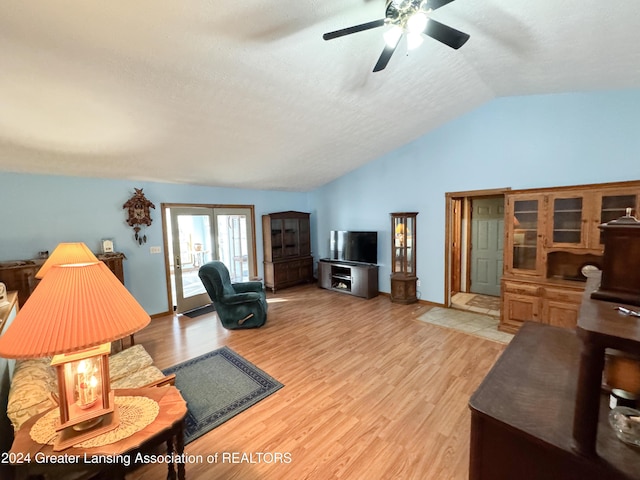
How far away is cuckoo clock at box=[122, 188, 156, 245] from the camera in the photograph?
424cm

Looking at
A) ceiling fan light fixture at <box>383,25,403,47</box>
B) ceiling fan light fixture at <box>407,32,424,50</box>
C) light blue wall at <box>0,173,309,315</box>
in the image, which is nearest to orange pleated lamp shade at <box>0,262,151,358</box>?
ceiling fan light fixture at <box>383,25,403,47</box>

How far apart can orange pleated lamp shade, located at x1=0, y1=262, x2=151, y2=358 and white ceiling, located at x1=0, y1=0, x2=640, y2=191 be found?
1.64m

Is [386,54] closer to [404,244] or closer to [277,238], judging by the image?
[404,244]

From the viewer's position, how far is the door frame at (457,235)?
4470 millimetres

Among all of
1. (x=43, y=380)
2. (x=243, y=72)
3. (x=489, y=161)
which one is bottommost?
(x=43, y=380)

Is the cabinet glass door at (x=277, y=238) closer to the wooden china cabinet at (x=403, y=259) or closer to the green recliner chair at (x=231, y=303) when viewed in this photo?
the green recliner chair at (x=231, y=303)

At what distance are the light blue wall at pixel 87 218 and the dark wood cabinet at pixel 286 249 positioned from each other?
1351 mm

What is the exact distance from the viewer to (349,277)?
222 inches

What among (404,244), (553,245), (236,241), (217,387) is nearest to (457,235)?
(404,244)

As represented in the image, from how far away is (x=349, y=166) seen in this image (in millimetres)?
5523

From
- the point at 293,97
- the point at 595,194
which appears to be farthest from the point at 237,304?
the point at 595,194

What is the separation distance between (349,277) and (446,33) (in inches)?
174

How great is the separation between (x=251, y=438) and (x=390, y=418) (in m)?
1.10

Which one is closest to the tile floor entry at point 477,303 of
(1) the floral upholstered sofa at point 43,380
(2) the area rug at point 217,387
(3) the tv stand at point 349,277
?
(3) the tv stand at point 349,277
